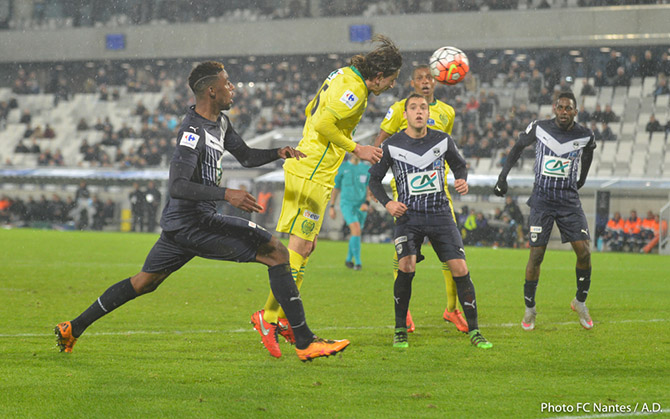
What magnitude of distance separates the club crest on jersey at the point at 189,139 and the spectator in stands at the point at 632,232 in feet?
62.0

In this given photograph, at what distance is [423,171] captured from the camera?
6.67 metres

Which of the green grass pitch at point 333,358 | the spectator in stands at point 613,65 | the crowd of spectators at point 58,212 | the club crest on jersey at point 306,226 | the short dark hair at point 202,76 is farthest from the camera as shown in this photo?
the spectator in stands at point 613,65

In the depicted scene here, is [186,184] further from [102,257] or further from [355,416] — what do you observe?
[102,257]

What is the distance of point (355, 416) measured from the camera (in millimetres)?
4160

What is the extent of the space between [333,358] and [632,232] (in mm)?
18234

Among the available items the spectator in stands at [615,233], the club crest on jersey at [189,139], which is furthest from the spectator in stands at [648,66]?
the club crest on jersey at [189,139]

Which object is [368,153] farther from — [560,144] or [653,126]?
[653,126]

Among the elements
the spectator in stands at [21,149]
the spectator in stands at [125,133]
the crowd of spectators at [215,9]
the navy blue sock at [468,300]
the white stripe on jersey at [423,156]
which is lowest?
the spectator in stands at [21,149]

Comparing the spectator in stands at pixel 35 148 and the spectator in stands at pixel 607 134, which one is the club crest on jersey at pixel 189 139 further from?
the spectator in stands at pixel 35 148

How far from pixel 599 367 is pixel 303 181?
254 centimetres

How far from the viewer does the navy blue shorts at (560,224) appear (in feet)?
24.4

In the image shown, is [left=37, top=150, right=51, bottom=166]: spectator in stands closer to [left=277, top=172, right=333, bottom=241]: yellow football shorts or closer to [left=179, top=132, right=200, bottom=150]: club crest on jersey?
[left=277, top=172, right=333, bottom=241]: yellow football shorts

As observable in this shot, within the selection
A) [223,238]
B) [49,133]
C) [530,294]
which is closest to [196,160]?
[223,238]

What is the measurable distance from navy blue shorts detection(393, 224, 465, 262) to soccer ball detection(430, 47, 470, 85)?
7.12 feet
